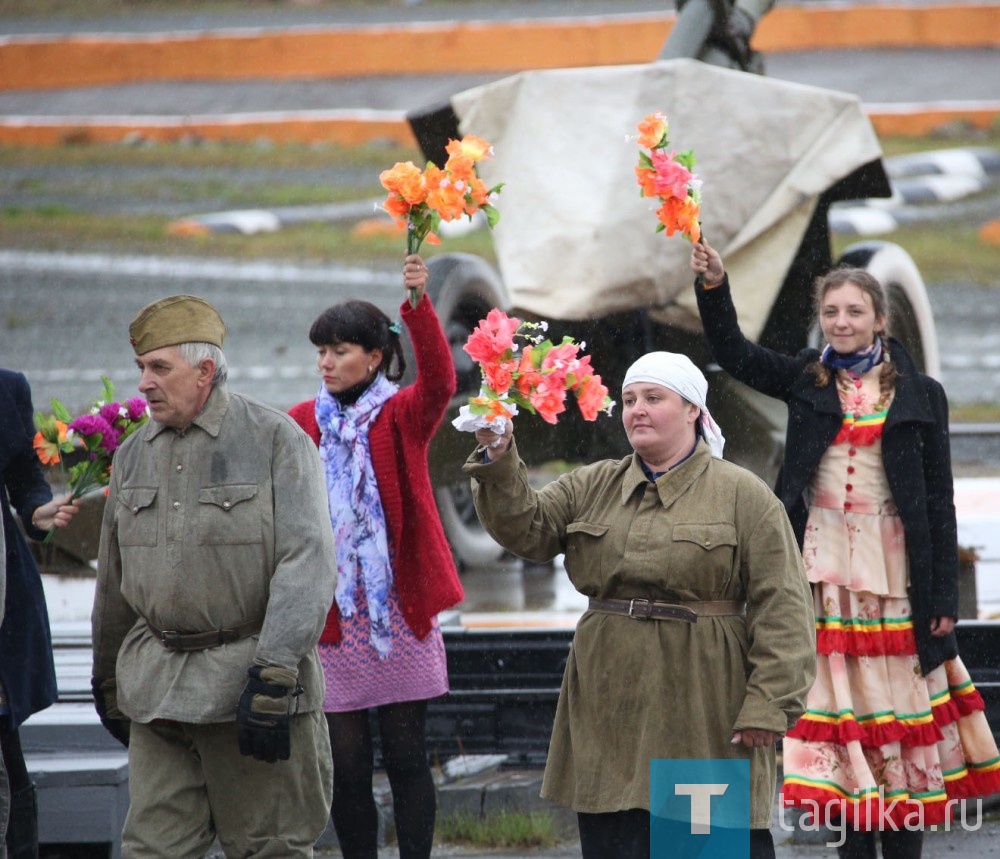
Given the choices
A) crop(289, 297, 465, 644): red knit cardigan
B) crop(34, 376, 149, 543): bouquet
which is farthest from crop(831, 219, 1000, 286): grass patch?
crop(34, 376, 149, 543): bouquet

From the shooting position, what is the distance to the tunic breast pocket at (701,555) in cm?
358

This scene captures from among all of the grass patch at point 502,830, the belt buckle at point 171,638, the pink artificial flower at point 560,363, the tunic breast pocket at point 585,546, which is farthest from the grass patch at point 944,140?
the belt buckle at point 171,638

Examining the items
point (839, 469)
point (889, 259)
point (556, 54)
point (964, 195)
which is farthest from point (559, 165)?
point (556, 54)

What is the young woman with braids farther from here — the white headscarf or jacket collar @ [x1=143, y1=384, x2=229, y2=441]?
jacket collar @ [x1=143, y1=384, x2=229, y2=441]

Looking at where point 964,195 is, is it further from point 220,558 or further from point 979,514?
point 220,558

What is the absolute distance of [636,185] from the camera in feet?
21.5

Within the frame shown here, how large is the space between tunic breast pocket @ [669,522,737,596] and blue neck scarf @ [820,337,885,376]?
40.9 inches

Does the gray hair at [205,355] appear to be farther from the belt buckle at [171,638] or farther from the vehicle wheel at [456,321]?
the vehicle wheel at [456,321]

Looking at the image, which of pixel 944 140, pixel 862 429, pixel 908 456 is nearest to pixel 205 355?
pixel 862 429

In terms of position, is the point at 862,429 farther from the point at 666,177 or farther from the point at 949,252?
the point at 949,252

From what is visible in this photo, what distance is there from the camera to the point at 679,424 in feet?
12.1

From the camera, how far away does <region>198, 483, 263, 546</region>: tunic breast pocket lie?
371cm

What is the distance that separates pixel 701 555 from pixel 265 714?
3.29 feet

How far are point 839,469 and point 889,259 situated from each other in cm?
287
